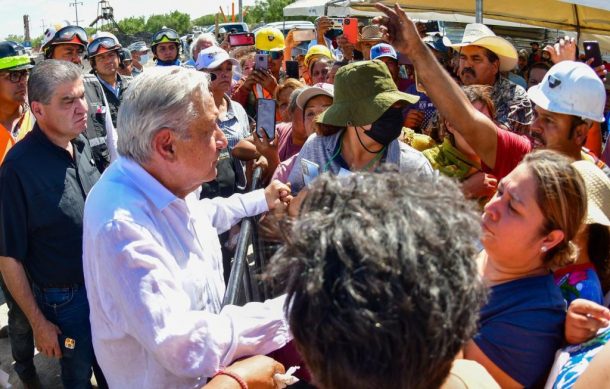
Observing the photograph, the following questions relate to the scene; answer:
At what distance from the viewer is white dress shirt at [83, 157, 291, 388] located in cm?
149

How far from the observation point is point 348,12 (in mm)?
10070

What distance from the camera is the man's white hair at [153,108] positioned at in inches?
66.3

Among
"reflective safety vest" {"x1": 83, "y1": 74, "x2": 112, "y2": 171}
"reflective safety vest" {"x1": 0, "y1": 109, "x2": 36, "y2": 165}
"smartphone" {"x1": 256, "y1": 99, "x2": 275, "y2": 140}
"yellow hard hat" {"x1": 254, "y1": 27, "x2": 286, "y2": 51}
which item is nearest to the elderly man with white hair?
"smartphone" {"x1": 256, "y1": 99, "x2": 275, "y2": 140}

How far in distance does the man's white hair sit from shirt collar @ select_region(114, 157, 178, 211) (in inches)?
1.6

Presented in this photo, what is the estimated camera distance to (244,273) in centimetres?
246

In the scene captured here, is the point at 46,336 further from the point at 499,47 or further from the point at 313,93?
the point at 499,47

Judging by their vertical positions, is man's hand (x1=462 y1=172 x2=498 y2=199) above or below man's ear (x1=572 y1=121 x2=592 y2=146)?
below

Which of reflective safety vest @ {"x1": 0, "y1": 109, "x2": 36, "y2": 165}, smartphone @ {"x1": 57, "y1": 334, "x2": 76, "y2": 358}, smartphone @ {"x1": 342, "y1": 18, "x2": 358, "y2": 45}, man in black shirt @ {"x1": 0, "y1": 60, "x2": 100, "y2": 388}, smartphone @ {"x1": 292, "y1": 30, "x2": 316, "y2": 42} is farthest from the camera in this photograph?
smartphone @ {"x1": 292, "y1": 30, "x2": 316, "y2": 42}

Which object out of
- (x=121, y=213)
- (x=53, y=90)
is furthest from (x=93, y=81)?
(x=121, y=213)

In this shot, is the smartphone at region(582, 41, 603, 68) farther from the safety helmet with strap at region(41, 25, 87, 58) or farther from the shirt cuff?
the safety helmet with strap at region(41, 25, 87, 58)

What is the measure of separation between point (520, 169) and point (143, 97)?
49.1 inches

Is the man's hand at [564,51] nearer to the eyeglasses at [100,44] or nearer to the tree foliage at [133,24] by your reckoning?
the eyeglasses at [100,44]

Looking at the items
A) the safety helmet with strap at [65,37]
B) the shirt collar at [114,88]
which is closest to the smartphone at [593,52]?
the shirt collar at [114,88]

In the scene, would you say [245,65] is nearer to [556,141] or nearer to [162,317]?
[556,141]
